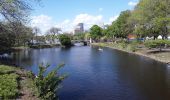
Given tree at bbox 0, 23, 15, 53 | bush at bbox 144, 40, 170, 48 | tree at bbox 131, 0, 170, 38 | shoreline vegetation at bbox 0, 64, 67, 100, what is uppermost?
tree at bbox 131, 0, 170, 38

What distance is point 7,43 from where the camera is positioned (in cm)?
6272

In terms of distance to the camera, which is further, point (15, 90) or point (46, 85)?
point (46, 85)

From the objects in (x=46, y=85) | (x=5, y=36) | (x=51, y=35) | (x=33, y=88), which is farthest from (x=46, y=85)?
(x=51, y=35)

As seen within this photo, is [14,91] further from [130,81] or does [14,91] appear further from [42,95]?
[130,81]

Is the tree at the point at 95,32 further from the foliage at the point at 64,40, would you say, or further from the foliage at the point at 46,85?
the foliage at the point at 46,85

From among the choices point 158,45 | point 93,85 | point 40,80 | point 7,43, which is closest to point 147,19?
point 158,45

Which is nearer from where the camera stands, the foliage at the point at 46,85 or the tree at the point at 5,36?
the foliage at the point at 46,85

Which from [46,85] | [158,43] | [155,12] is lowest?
[46,85]

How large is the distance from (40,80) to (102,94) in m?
8.48

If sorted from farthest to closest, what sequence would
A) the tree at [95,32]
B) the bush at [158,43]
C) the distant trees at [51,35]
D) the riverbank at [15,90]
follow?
1. the tree at [95,32]
2. the distant trees at [51,35]
3. the bush at [158,43]
4. the riverbank at [15,90]

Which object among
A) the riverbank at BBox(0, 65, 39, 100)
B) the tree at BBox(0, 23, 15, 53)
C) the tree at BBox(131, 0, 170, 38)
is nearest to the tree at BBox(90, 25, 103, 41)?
the tree at BBox(131, 0, 170, 38)

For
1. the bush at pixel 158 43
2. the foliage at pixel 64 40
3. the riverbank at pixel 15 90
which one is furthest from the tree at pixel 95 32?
the riverbank at pixel 15 90

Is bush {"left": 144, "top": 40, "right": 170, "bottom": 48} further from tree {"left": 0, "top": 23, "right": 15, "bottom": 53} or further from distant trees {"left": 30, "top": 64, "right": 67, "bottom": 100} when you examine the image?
distant trees {"left": 30, "top": 64, "right": 67, "bottom": 100}

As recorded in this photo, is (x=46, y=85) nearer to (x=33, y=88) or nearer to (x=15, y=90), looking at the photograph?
(x=33, y=88)
